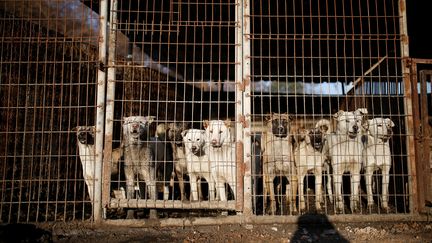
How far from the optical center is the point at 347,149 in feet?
25.0

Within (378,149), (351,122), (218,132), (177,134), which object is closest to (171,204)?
(218,132)

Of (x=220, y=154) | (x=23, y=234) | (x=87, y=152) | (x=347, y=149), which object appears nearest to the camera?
(x=23, y=234)

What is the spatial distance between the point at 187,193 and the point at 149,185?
9.83ft

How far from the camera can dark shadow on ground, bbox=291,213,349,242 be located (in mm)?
5066

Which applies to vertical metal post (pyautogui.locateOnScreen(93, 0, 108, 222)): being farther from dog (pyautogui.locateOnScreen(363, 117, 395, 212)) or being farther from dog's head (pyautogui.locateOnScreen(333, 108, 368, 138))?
dog (pyautogui.locateOnScreen(363, 117, 395, 212))

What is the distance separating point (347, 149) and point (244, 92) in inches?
117

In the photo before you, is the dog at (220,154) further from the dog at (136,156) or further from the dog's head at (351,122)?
the dog's head at (351,122)

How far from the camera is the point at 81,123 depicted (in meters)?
8.91

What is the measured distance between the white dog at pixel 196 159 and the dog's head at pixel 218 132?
0.24 metres

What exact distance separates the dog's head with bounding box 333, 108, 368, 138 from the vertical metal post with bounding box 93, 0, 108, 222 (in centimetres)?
486

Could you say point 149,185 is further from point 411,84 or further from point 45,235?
point 411,84

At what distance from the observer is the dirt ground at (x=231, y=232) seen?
500 cm

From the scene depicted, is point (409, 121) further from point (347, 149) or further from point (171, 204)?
point (171, 204)

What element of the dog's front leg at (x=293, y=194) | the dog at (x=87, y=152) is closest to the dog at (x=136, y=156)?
the dog at (x=87, y=152)
